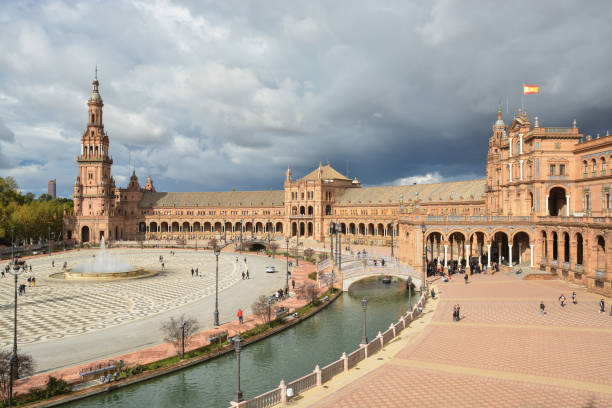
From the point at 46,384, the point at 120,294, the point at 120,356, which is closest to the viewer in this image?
the point at 46,384

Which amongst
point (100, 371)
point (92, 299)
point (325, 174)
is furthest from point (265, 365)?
point (325, 174)

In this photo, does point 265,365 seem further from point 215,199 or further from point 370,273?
point 215,199

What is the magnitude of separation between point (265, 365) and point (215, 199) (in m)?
118

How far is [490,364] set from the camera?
23.5 m

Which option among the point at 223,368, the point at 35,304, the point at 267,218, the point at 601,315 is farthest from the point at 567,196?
the point at 267,218

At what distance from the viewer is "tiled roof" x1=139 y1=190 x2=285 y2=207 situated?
139125 mm

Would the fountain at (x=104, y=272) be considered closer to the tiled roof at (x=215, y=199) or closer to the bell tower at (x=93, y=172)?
the bell tower at (x=93, y=172)

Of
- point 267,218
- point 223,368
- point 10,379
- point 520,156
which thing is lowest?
point 223,368

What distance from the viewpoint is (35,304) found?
1751 inches

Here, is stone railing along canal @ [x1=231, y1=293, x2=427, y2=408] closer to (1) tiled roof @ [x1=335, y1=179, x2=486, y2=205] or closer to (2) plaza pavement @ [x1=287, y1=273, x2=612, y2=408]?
(2) plaza pavement @ [x1=287, y1=273, x2=612, y2=408]

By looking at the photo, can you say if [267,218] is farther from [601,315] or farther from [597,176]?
[601,315]

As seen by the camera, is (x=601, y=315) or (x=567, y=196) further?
(x=567, y=196)

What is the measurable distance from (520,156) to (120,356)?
57.1 meters

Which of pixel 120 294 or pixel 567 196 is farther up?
pixel 567 196
